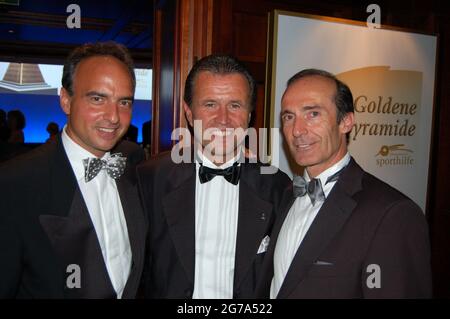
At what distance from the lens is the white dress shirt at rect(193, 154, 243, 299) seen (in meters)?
2.11

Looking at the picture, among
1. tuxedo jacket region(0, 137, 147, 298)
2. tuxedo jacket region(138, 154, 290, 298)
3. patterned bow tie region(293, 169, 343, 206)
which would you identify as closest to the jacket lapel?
tuxedo jacket region(0, 137, 147, 298)

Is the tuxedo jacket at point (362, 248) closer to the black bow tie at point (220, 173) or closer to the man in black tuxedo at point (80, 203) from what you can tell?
the black bow tie at point (220, 173)

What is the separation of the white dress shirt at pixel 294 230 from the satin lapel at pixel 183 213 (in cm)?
44

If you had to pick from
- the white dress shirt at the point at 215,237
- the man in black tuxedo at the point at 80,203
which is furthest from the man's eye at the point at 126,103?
the white dress shirt at the point at 215,237

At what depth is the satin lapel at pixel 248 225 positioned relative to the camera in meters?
2.10

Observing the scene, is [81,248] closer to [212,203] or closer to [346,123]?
[212,203]

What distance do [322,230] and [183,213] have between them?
765mm

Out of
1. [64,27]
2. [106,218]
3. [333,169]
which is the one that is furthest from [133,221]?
[64,27]

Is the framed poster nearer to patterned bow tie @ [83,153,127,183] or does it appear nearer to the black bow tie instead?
the black bow tie

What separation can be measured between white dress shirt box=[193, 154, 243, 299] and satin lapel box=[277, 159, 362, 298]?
16.6 inches

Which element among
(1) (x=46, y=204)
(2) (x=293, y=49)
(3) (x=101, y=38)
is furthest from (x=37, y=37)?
(1) (x=46, y=204)

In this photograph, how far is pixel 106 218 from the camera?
1.99m

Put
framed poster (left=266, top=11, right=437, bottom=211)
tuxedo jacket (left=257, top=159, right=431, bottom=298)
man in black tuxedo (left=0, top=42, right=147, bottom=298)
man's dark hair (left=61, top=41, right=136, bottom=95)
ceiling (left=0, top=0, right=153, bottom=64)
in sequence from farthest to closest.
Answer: ceiling (left=0, top=0, right=153, bottom=64) < framed poster (left=266, top=11, right=437, bottom=211) < man's dark hair (left=61, top=41, right=136, bottom=95) < man in black tuxedo (left=0, top=42, right=147, bottom=298) < tuxedo jacket (left=257, top=159, right=431, bottom=298)
